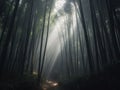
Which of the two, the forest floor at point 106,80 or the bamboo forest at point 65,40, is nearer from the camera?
the forest floor at point 106,80

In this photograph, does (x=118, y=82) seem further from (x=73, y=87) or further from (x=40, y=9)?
(x=40, y=9)

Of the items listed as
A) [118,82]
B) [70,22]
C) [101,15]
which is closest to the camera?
[118,82]

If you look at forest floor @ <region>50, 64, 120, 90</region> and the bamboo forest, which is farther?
the bamboo forest

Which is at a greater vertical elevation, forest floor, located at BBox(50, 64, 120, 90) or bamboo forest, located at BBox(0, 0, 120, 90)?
bamboo forest, located at BBox(0, 0, 120, 90)

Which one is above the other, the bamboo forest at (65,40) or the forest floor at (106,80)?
the bamboo forest at (65,40)

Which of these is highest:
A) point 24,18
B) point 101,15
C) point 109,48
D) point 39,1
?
point 39,1

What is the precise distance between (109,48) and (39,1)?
18.7ft

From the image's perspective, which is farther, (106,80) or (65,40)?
(65,40)

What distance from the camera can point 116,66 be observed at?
533 cm

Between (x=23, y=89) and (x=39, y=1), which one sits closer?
(x=23, y=89)

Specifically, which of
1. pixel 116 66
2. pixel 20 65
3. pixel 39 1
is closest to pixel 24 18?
pixel 39 1

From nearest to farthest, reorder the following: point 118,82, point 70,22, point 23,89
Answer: point 118,82, point 23,89, point 70,22

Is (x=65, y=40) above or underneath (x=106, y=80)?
above

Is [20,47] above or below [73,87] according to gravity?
above
